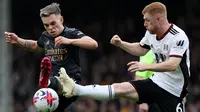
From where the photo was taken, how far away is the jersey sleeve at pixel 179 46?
9.16m

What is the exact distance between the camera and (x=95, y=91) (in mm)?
9273

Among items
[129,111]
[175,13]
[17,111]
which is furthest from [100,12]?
[129,111]

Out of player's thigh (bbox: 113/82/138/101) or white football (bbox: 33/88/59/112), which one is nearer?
white football (bbox: 33/88/59/112)

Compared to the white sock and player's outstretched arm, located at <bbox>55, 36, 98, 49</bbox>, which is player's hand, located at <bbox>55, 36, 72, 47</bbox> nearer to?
player's outstretched arm, located at <bbox>55, 36, 98, 49</bbox>

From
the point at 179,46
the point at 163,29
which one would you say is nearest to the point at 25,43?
the point at 163,29

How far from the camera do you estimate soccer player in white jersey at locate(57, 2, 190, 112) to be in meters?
9.23

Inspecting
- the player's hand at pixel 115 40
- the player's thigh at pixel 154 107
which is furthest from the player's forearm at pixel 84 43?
the player's thigh at pixel 154 107

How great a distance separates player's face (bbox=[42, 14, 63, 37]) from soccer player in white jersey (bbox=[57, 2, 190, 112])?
656 millimetres

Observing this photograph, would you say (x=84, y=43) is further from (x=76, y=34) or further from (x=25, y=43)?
(x=25, y=43)

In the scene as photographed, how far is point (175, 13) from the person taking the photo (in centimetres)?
1914

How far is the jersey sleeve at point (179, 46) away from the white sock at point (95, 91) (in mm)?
877

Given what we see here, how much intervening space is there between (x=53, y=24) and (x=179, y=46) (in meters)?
1.57

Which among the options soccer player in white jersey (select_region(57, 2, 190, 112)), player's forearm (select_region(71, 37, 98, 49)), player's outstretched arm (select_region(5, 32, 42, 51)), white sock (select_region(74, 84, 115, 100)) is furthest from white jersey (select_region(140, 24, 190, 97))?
player's outstretched arm (select_region(5, 32, 42, 51))

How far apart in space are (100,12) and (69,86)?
1160 cm
